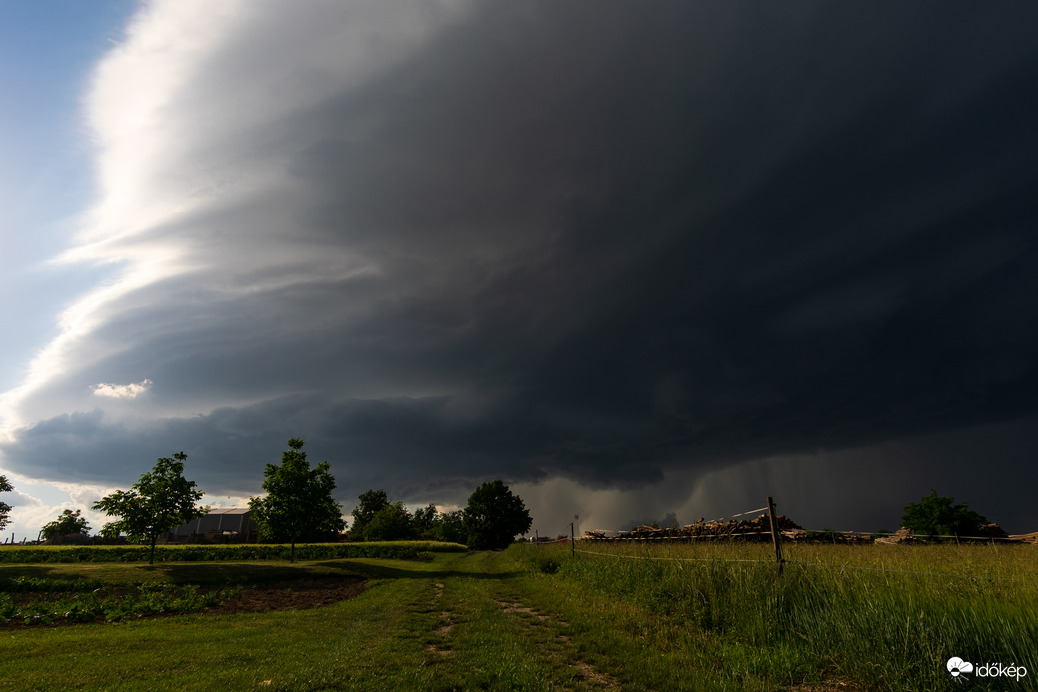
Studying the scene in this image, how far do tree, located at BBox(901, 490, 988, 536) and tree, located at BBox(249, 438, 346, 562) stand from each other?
68707 millimetres

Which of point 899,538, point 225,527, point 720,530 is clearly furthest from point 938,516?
point 225,527

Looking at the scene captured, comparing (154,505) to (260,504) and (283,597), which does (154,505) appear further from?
(283,597)

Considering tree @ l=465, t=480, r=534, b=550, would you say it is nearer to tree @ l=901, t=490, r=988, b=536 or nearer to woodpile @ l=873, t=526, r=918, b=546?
tree @ l=901, t=490, r=988, b=536

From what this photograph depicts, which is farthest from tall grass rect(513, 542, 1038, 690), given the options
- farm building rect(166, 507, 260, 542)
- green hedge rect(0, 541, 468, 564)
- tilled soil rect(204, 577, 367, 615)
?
farm building rect(166, 507, 260, 542)

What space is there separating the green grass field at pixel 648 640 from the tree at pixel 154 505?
2435cm

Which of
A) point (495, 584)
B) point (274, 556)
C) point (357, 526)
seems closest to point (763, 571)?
point (495, 584)

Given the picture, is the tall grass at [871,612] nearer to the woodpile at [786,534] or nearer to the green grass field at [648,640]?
the green grass field at [648,640]

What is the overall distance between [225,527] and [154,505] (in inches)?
3178

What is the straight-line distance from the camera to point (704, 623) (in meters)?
11.1

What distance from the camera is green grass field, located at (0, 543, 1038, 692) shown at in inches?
266

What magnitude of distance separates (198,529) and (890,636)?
12363 cm

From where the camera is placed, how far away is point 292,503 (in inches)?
1577

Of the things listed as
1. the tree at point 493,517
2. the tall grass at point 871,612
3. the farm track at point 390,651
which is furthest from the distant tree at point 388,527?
the tall grass at point 871,612

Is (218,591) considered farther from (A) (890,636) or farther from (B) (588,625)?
(A) (890,636)
